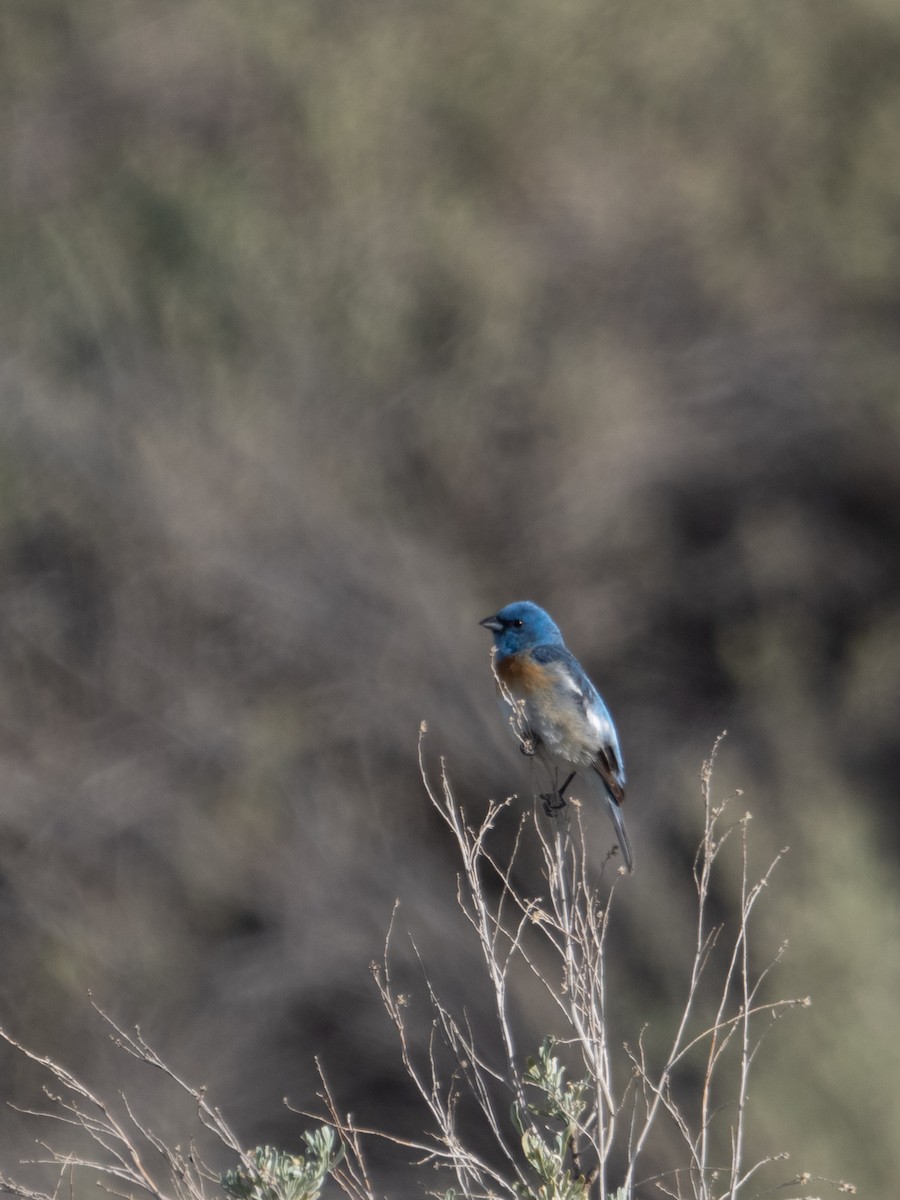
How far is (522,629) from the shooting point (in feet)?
12.7

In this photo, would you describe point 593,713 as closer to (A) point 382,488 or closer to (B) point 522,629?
(B) point 522,629

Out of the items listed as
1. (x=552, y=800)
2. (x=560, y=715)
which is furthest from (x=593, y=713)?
(x=552, y=800)

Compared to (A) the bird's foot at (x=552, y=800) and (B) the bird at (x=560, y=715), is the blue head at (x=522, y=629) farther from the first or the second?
(A) the bird's foot at (x=552, y=800)

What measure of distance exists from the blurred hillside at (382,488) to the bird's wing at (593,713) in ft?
9.48

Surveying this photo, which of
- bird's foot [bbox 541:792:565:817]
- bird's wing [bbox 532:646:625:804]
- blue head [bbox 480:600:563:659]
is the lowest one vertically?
bird's foot [bbox 541:792:565:817]

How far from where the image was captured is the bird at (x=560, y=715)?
3.58 meters

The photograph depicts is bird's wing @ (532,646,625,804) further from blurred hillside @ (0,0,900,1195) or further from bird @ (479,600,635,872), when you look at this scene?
blurred hillside @ (0,0,900,1195)

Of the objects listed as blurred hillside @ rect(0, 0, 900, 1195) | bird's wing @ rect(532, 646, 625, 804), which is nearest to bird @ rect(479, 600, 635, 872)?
bird's wing @ rect(532, 646, 625, 804)

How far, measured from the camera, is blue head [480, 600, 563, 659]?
384 cm

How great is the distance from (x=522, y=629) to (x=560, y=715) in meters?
0.35

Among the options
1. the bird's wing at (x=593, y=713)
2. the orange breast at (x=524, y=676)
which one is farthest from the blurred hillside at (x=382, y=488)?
the orange breast at (x=524, y=676)

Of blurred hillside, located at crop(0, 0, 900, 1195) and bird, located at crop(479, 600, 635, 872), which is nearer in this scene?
bird, located at crop(479, 600, 635, 872)

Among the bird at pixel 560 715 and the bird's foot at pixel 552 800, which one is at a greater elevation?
the bird at pixel 560 715

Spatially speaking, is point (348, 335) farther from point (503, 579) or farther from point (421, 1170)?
point (421, 1170)
